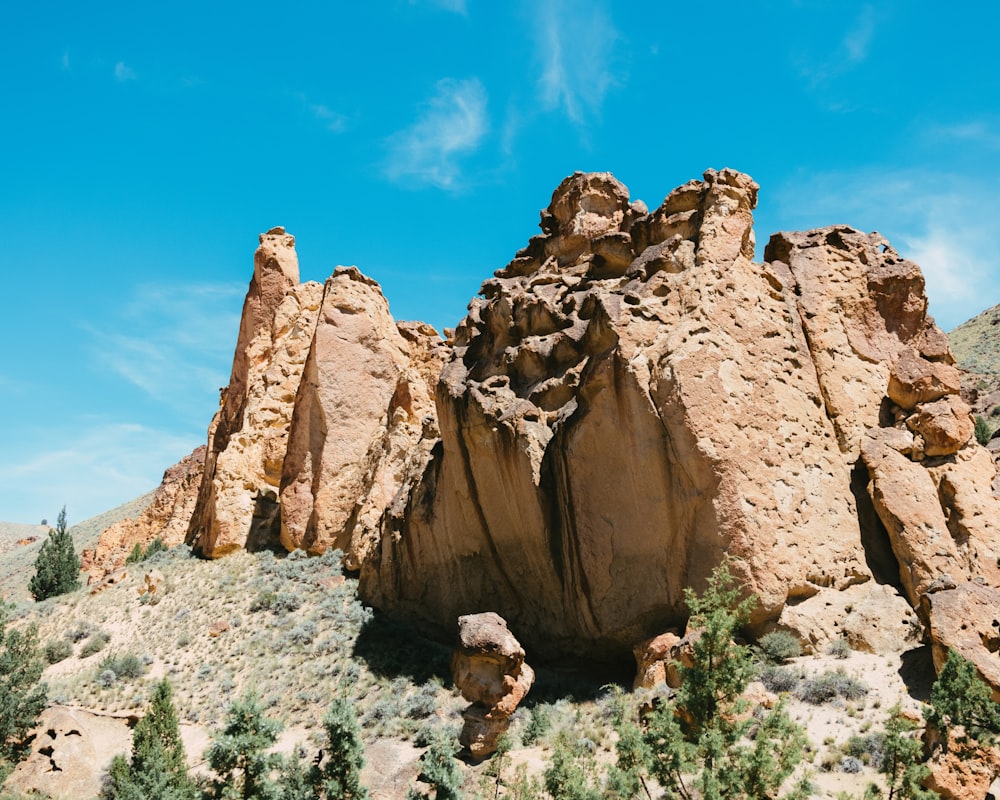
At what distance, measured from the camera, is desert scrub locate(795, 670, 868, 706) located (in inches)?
618

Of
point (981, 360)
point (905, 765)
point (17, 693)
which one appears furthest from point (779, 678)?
point (981, 360)

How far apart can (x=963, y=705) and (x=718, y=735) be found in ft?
14.4

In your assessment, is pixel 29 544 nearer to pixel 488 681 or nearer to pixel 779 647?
pixel 488 681

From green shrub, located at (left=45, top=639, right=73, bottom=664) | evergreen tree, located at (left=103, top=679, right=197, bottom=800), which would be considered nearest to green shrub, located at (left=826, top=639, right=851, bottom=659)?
evergreen tree, located at (left=103, top=679, right=197, bottom=800)

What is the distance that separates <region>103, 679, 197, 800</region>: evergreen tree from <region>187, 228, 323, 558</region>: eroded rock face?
537 inches

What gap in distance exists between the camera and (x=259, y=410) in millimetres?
35469

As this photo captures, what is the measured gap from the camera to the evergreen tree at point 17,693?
2006cm

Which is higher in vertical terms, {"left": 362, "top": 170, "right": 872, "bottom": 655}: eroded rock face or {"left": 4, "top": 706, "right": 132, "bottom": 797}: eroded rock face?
{"left": 362, "top": 170, "right": 872, "bottom": 655}: eroded rock face

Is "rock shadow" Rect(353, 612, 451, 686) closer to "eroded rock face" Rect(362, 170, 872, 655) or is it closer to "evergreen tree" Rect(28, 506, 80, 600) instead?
"eroded rock face" Rect(362, 170, 872, 655)

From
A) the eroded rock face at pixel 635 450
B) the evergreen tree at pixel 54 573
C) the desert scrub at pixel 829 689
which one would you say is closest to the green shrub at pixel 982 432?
the eroded rock face at pixel 635 450

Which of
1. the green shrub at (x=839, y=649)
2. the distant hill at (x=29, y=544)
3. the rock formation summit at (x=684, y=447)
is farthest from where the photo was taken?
the distant hill at (x=29, y=544)

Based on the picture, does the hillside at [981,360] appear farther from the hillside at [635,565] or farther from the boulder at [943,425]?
the hillside at [635,565]

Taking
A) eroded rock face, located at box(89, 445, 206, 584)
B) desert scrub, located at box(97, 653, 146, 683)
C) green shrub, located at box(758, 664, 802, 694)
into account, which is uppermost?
eroded rock face, located at box(89, 445, 206, 584)

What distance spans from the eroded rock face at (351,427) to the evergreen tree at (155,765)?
34.8ft
